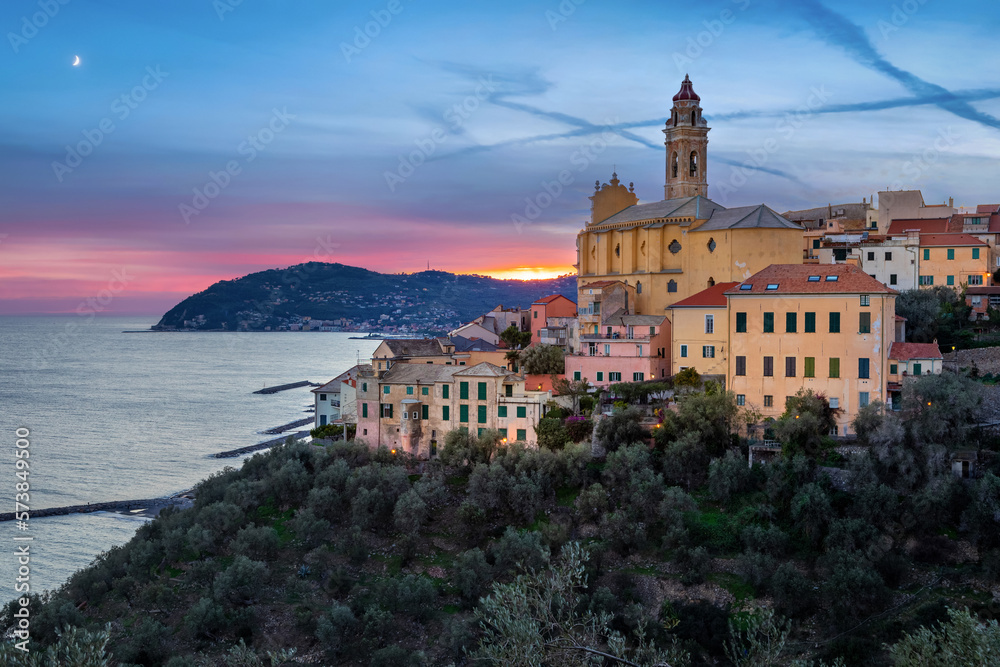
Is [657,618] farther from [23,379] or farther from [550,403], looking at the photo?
[23,379]

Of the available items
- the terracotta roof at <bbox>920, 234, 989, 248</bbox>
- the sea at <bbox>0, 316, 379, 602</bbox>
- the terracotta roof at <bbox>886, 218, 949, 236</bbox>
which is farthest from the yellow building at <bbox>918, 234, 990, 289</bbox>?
the sea at <bbox>0, 316, 379, 602</bbox>

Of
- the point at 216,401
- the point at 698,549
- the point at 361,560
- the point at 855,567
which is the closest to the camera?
the point at 855,567

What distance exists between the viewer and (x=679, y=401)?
31.6 metres

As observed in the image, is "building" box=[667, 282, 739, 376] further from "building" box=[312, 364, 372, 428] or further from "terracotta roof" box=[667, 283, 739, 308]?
"building" box=[312, 364, 372, 428]

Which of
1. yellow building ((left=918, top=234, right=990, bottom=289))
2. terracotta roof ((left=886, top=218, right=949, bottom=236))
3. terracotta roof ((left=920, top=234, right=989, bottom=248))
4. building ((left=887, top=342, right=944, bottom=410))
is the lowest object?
building ((left=887, top=342, right=944, bottom=410))

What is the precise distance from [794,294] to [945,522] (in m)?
8.98

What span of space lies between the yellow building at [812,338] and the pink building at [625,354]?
14.2ft

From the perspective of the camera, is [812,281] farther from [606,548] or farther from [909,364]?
[606,548]

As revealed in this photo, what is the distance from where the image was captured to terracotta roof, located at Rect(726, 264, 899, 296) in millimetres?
29781

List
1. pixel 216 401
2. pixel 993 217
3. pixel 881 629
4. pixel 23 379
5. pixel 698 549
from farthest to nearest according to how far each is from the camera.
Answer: pixel 23 379
pixel 216 401
pixel 993 217
pixel 698 549
pixel 881 629

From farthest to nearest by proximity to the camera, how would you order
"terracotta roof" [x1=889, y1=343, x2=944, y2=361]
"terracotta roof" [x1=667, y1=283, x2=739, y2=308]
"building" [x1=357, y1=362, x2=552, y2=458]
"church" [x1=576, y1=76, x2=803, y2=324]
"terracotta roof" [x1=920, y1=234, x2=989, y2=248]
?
1. "terracotta roof" [x1=920, y1=234, x2=989, y2=248]
2. "church" [x1=576, y1=76, x2=803, y2=324]
3. "building" [x1=357, y1=362, x2=552, y2=458]
4. "terracotta roof" [x1=667, y1=283, x2=739, y2=308]
5. "terracotta roof" [x1=889, y1=343, x2=944, y2=361]

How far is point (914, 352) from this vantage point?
30.6 metres

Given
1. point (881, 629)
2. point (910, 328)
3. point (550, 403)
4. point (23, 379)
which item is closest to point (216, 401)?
point (23, 379)

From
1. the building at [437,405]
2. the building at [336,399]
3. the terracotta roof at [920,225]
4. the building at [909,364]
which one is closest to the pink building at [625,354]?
the building at [437,405]
